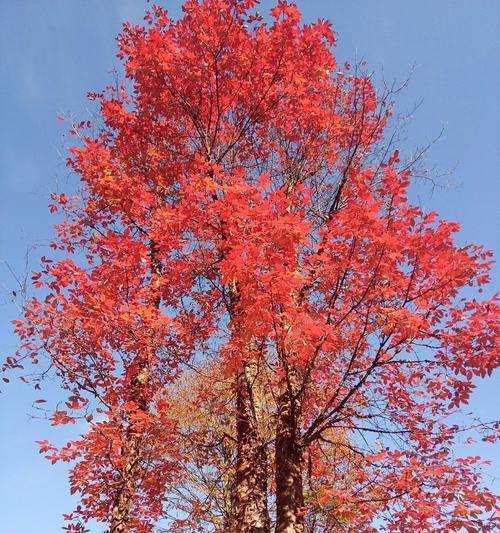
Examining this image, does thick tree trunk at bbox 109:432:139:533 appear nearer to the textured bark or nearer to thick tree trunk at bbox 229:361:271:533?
the textured bark

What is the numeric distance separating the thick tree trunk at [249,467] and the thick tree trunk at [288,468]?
0.28 metres

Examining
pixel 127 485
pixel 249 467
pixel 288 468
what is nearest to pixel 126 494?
pixel 127 485

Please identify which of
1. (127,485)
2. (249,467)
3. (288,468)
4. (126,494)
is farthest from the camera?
(126,494)

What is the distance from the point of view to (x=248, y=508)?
600cm

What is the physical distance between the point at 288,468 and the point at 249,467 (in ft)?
2.03

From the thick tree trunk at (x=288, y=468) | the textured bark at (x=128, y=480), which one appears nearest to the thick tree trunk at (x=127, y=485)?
the textured bark at (x=128, y=480)

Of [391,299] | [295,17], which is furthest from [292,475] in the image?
[295,17]

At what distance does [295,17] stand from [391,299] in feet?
17.1

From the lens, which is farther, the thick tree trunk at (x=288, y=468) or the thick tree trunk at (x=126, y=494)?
the thick tree trunk at (x=126, y=494)

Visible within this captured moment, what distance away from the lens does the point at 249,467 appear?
626 cm

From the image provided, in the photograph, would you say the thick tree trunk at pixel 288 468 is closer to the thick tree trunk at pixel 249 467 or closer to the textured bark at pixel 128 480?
the thick tree trunk at pixel 249 467

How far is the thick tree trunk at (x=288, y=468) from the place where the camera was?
560 centimetres

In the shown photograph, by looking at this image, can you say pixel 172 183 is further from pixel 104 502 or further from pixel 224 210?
pixel 104 502

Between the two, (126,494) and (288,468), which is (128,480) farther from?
(288,468)
